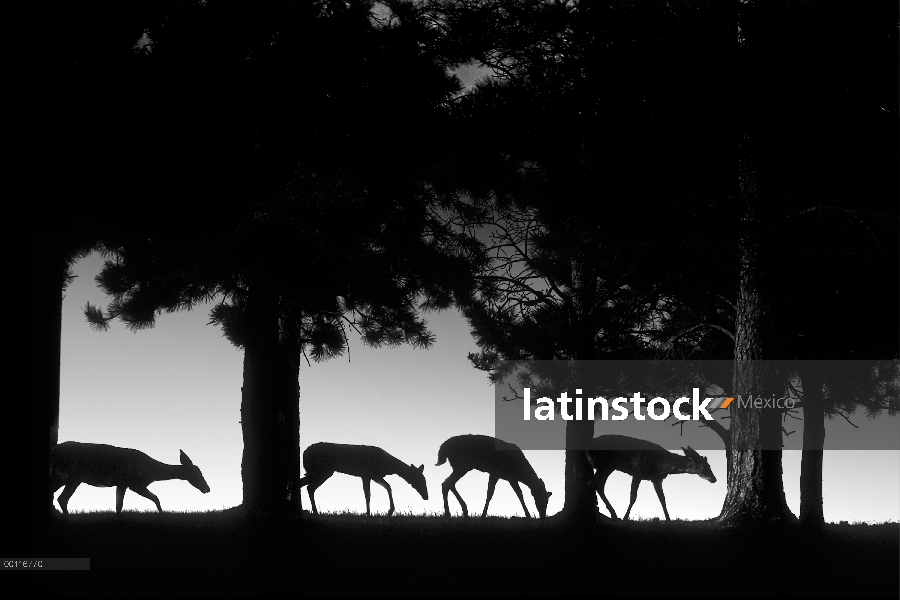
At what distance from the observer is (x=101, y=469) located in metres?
13.9

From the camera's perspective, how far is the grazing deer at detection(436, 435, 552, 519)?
16203 millimetres

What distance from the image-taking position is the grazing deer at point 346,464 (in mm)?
15469

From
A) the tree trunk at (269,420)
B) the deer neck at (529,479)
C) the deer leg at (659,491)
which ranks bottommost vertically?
the deer leg at (659,491)

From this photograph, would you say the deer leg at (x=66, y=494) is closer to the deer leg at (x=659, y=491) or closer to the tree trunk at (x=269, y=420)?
the tree trunk at (x=269, y=420)

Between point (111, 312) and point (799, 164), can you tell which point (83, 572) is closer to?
point (111, 312)

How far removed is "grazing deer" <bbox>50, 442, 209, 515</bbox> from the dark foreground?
4039 millimetres

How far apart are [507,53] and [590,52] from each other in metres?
1.54

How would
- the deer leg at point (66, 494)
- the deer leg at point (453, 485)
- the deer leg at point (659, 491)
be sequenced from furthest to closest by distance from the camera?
the deer leg at point (659, 491), the deer leg at point (453, 485), the deer leg at point (66, 494)

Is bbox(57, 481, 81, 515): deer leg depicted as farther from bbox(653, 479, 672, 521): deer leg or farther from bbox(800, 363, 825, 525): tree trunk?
bbox(800, 363, 825, 525): tree trunk

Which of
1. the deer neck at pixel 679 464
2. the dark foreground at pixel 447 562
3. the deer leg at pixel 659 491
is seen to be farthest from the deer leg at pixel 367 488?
the deer neck at pixel 679 464

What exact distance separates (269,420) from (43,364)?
207 inches

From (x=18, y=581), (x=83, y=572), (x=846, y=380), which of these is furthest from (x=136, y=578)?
(x=846, y=380)

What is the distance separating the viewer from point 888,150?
1134 cm

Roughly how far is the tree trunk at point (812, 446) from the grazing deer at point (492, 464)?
5075 mm
